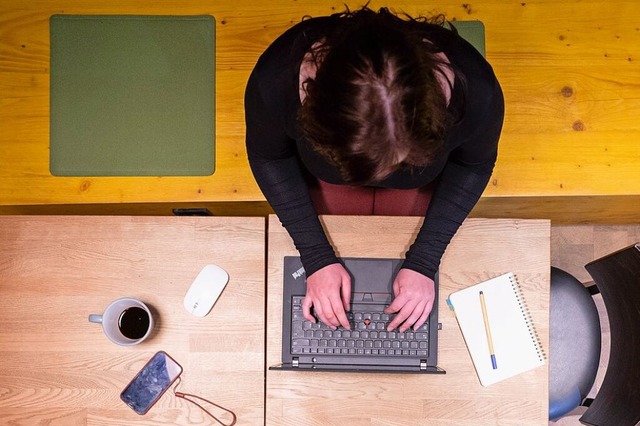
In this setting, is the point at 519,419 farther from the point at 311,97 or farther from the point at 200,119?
the point at 200,119

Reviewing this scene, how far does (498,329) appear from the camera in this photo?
118cm

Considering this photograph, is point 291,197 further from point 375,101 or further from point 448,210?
point 375,101

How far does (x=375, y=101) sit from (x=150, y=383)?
76 centimetres

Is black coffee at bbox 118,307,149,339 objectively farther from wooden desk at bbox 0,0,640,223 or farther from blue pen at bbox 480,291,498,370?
blue pen at bbox 480,291,498,370

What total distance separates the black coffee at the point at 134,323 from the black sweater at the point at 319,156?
13.1 inches

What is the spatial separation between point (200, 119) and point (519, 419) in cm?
96

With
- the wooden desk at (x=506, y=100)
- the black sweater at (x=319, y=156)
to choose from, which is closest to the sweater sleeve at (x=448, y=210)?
the black sweater at (x=319, y=156)

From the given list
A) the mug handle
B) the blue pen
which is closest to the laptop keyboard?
the blue pen

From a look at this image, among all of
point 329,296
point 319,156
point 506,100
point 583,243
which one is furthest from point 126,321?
point 583,243

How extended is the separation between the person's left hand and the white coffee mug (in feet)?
1.54

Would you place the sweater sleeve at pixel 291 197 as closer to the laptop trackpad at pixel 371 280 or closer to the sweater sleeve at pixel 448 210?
the laptop trackpad at pixel 371 280

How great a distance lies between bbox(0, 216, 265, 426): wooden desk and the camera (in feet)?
3.86

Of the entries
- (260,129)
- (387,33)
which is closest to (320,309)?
Result: (260,129)

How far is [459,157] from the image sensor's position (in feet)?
3.67
